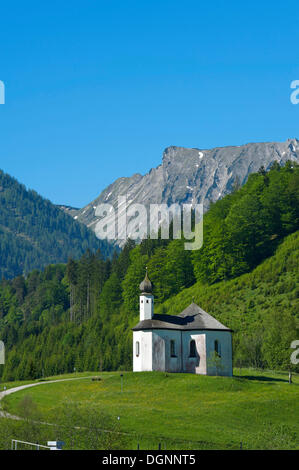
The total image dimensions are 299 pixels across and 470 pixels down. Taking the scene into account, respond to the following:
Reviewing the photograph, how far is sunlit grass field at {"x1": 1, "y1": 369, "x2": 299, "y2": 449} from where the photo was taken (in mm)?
55906

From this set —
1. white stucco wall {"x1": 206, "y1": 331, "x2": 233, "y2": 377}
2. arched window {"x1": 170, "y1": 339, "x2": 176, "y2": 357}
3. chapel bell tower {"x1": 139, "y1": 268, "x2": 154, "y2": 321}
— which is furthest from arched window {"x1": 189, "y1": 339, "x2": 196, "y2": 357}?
chapel bell tower {"x1": 139, "y1": 268, "x2": 154, "y2": 321}

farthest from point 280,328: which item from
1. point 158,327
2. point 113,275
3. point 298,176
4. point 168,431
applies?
point 113,275

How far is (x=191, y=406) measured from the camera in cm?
6962

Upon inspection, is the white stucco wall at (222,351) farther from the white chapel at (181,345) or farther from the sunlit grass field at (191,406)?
the sunlit grass field at (191,406)

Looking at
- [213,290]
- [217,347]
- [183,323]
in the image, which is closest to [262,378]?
[217,347]

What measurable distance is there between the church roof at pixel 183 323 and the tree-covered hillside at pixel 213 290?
27.3 ft

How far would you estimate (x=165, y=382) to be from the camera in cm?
8188

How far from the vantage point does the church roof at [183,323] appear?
90863mm

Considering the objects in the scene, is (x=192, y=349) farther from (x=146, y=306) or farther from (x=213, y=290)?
(x=213, y=290)

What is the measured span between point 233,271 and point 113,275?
138 ft

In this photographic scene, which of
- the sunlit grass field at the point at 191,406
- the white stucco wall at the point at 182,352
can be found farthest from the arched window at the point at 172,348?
the sunlit grass field at the point at 191,406

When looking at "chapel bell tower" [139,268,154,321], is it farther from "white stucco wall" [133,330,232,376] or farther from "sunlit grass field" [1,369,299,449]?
"sunlit grass field" [1,369,299,449]

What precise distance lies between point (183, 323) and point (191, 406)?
2369 centimetres
